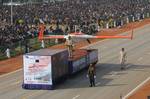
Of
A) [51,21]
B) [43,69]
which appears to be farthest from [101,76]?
[51,21]

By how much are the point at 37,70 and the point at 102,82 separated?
447 centimetres

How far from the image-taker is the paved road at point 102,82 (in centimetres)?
2889

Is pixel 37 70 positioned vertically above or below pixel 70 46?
below

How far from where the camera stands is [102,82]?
3262 centimetres

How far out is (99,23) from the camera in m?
71.8

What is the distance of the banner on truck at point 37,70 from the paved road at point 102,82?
60 cm

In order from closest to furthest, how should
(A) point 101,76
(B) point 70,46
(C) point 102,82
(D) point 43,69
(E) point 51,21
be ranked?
(D) point 43,69
(C) point 102,82
(A) point 101,76
(B) point 70,46
(E) point 51,21

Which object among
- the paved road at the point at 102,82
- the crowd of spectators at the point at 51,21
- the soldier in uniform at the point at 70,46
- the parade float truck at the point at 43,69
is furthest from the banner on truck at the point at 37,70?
the crowd of spectators at the point at 51,21

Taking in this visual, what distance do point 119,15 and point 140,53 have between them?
38.1 m

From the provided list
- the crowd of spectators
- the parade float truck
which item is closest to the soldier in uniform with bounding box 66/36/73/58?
the parade float truck

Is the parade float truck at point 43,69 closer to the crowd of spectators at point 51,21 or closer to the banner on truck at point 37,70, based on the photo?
the banner on truck at point 37,70

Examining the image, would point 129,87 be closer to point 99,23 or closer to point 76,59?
point 76,59

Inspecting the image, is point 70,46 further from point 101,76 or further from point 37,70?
point 37,70

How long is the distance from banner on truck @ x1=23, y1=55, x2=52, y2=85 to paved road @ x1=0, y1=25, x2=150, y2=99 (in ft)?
1.97
